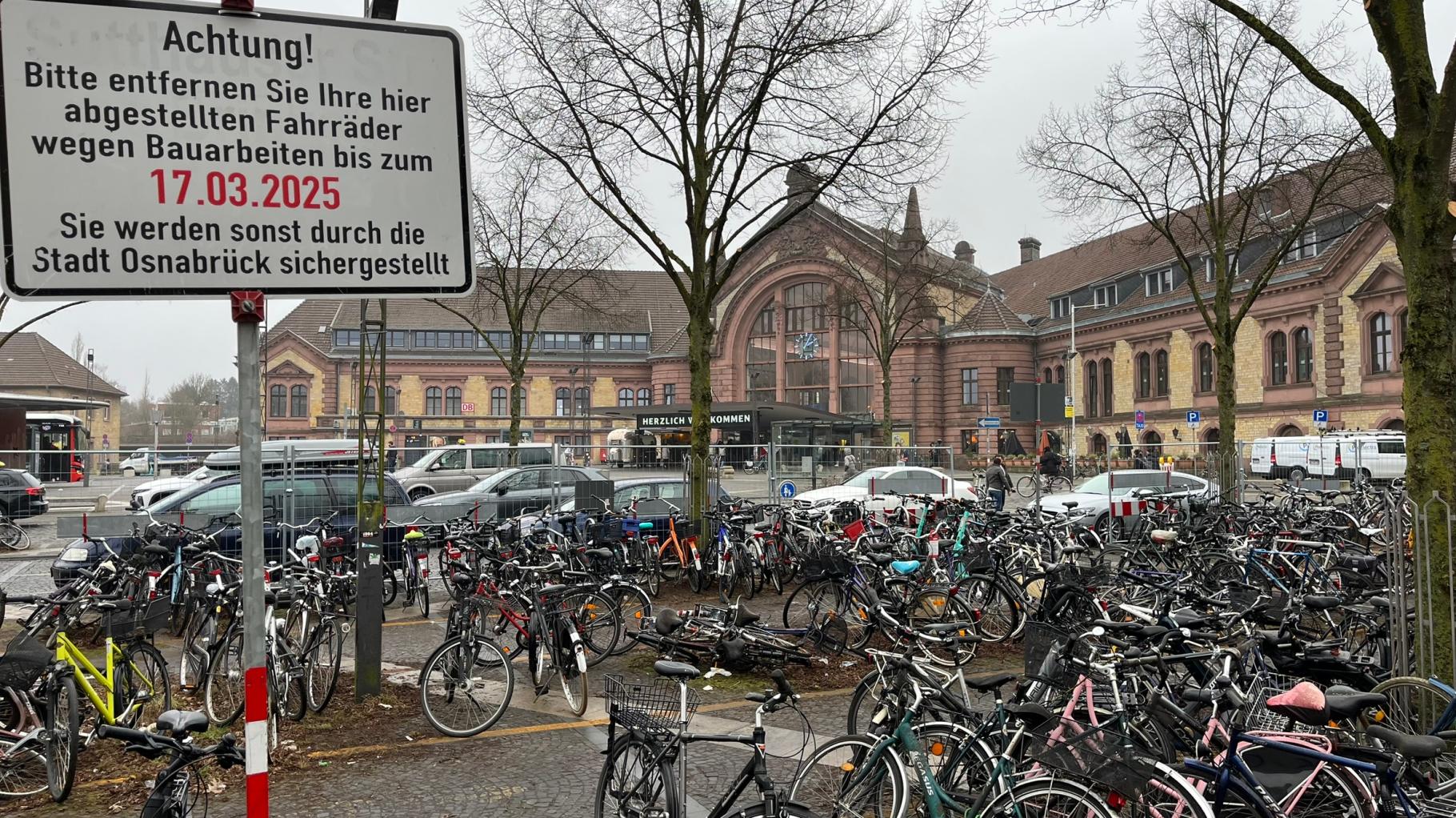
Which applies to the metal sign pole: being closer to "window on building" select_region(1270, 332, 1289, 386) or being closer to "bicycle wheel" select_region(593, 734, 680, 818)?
"bicycle wheel" select_region(593, 734, 680, 818)

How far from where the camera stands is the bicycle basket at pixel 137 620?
6.47 meters

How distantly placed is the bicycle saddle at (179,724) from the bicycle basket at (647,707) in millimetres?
1629

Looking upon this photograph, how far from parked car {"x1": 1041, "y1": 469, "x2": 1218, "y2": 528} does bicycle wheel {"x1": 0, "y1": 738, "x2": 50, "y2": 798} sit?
55.7ft

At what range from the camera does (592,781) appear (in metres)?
6.02

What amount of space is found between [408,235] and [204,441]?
365 ft

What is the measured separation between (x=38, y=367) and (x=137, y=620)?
7859 cm

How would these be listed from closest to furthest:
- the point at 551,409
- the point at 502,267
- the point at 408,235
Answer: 1. the point at 408,235
2. the point at 502,267
3. the point at 551,409

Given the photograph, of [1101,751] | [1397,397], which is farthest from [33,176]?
[1397,397]

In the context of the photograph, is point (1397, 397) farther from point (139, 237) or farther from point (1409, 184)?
point (139, 237)

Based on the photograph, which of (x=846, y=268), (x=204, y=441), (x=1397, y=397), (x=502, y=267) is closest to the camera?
(x=502, y=267)

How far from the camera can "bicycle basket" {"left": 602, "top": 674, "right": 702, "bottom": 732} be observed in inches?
178

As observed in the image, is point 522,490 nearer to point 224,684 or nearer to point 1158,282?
point 224,684

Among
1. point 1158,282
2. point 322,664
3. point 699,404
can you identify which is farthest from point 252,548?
point 1158,282

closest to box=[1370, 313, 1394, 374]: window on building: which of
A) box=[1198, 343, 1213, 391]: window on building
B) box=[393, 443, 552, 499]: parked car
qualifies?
box=[1198, 343, 1213, 391]: window on building
